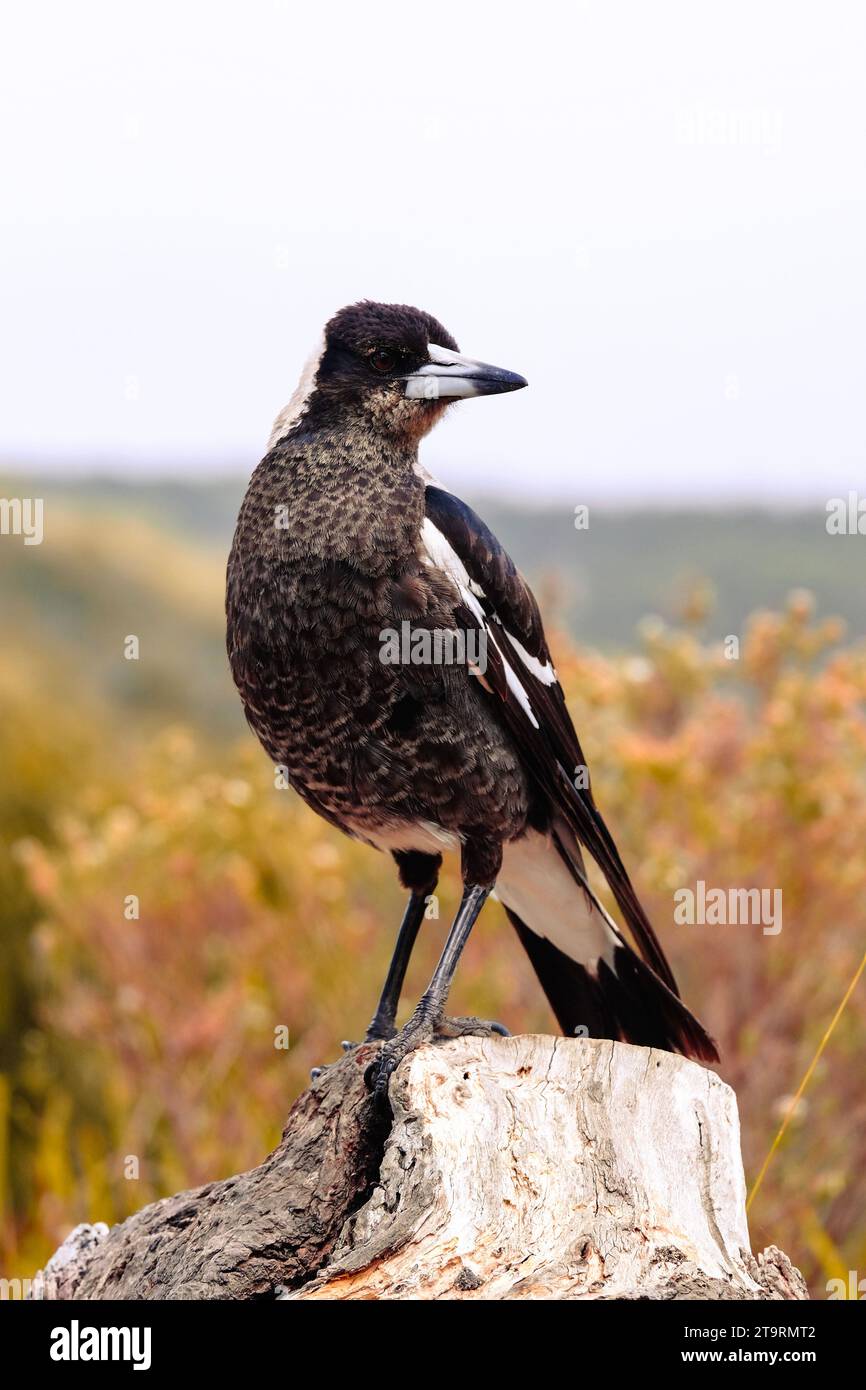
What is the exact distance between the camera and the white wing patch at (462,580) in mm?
2381

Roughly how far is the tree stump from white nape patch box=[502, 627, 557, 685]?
658mm

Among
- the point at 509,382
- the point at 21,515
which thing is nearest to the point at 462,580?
the point at 509,382

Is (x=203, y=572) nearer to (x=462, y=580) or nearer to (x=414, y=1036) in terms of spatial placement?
(x=462, y=580)

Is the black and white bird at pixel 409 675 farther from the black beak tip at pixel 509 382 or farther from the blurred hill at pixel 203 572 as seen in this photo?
the blurred hill at pixel 203 572

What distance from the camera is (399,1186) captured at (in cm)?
196

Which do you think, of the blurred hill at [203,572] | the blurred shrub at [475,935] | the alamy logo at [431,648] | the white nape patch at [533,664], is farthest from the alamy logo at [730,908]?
the blurred hill at [203,572]

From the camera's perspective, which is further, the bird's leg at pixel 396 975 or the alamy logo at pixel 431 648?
the bird's leg at pixel 396 975

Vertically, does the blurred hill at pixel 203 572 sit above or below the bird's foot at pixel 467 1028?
above

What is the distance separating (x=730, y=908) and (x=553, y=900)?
816mm

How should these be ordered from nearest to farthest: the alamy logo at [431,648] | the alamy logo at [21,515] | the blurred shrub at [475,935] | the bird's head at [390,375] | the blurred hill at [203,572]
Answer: the alamy logo at [431,648] → the bird's head at [390,375] → the blurred shrub at [475,935] → the alamy logo at [21,515] → the blurred hill at [203,572]
